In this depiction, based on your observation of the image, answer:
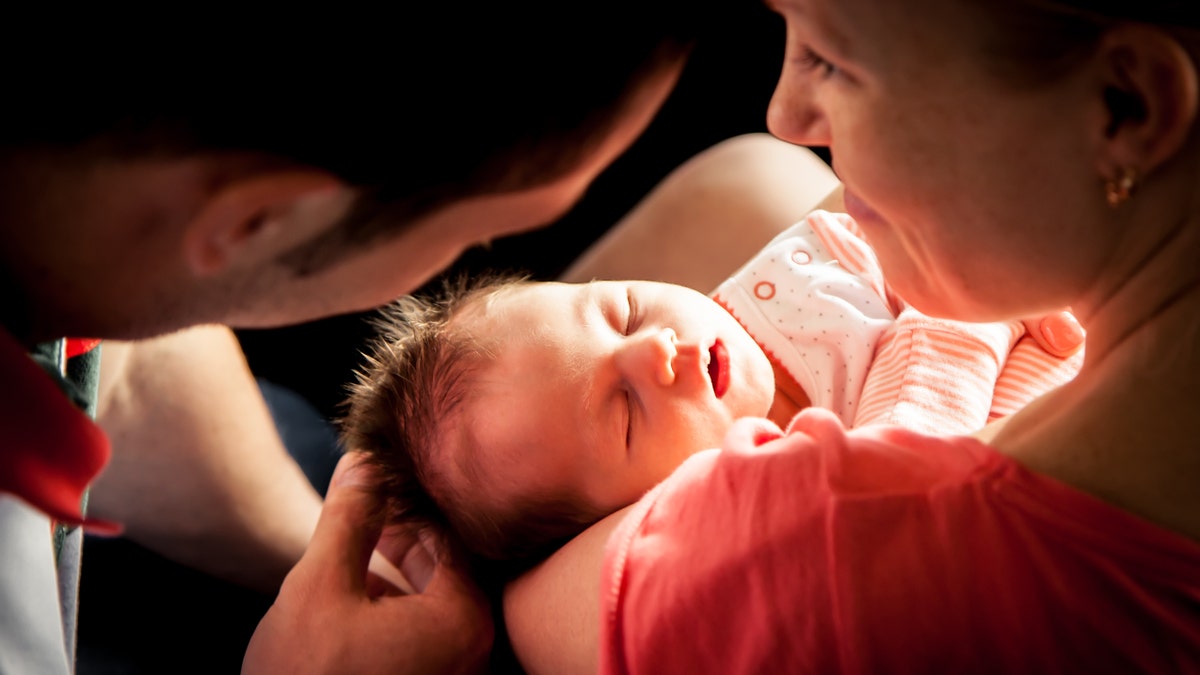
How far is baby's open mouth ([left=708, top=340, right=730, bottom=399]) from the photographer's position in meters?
0.93

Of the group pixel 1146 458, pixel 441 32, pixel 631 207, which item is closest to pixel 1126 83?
pixel 1146 458

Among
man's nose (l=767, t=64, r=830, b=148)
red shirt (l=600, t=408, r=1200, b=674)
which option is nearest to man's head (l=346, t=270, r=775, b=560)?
red shirt (l=600, t=408, r=1200, b=674)


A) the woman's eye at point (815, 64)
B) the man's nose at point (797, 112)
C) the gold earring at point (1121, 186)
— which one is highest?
the woman's eye at point (815, 64)

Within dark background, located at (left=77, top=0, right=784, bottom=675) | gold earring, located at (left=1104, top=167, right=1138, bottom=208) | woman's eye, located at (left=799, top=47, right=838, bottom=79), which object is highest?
woman's eye, located at (left=799, top=47, right=838, bottom=79)

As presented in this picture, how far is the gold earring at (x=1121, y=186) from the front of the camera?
446mm

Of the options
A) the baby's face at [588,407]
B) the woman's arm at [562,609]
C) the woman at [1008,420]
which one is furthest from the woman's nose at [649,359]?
the woman at [1008,420]

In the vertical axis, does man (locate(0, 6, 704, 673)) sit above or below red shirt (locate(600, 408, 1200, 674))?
above

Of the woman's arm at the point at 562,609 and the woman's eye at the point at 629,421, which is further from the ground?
the woman's eye at the point at 629,421

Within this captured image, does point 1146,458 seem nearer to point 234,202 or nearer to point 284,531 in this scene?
point 234,202

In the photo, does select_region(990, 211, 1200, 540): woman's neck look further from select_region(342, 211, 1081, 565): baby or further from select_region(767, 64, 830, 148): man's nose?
select_region(342, 211, 1081, 565): baby

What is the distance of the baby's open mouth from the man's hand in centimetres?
32

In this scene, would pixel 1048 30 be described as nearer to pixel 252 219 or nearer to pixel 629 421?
pixel 252 219

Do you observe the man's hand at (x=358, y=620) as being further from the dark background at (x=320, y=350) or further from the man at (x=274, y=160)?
the man at (x=274, y=160)

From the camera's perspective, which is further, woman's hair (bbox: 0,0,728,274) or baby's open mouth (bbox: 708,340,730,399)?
baby's open mouth (bbox: 708,340,730,399)
